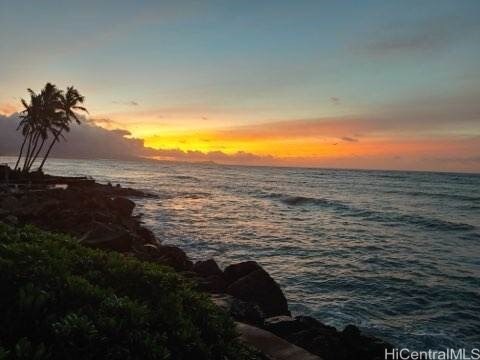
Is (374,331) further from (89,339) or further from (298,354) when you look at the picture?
(89,339)

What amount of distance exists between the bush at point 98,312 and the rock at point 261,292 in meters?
7.08

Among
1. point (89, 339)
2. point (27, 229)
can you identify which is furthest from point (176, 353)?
point (27, 229)

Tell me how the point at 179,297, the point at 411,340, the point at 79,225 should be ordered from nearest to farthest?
1. the point at 179,297
2. the point at 411,340
3. the point at 79,225

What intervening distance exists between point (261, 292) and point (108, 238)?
6671 mm

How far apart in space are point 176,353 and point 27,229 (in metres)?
5.19

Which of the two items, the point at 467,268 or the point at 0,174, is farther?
the point at 0,174

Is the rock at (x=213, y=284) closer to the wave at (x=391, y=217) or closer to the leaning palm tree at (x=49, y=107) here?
the wave at (x=391, y=217)

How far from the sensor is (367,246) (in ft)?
88.5

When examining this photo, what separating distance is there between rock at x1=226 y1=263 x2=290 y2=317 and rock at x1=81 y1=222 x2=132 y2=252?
16.1 feet

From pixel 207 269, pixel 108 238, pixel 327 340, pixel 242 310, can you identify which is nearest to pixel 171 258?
pixel 207 269

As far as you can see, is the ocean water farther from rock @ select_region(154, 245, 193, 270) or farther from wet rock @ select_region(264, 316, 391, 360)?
rock @ select_region(154, 245, 193, 270)

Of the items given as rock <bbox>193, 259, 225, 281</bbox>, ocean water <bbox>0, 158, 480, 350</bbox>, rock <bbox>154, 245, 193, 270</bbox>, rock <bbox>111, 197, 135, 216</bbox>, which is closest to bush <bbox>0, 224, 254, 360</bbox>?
ocean water <bbox>0, 158, 480, 350</bbox>

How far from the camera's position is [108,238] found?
16.8m

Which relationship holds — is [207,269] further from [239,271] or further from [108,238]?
[108,238]
